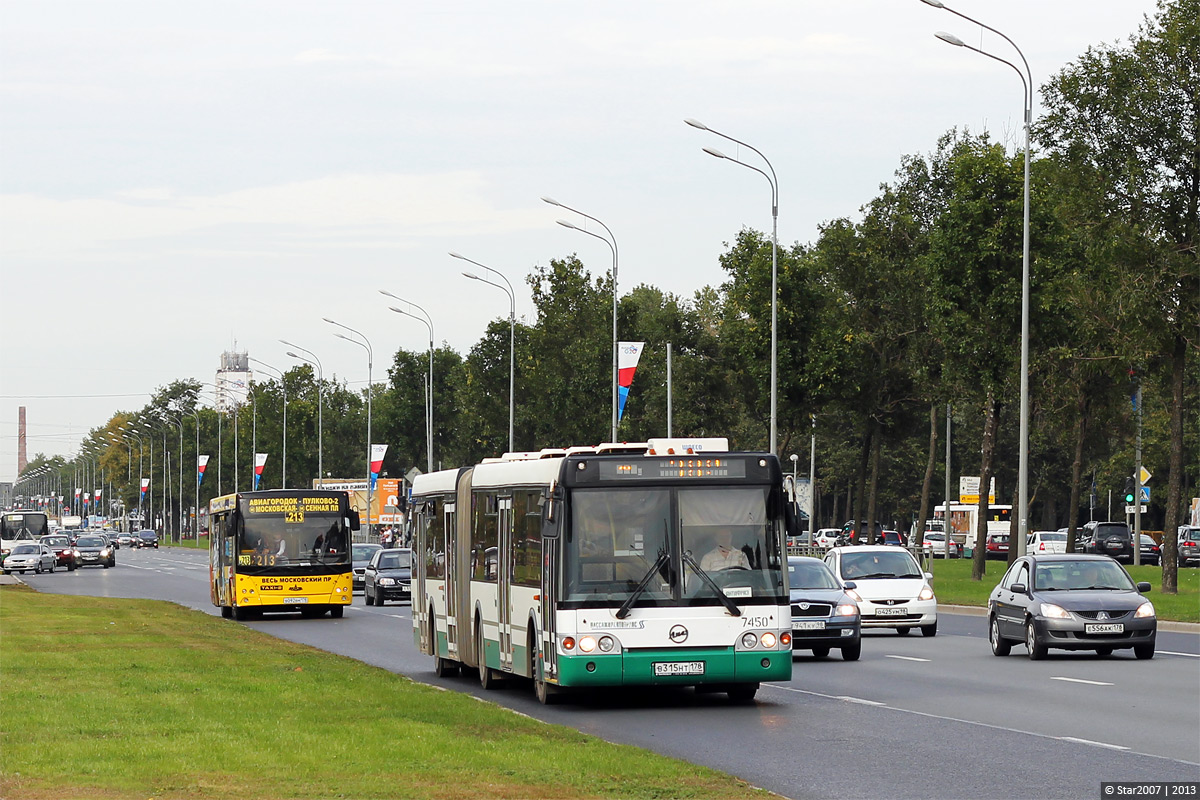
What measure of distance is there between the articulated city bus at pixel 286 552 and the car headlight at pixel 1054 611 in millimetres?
18872

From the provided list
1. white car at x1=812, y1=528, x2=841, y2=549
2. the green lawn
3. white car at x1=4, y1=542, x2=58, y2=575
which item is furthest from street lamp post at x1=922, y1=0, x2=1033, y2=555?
white car at x1=4, y1=542, x2=58, y2=575

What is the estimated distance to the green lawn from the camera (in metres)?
37.1

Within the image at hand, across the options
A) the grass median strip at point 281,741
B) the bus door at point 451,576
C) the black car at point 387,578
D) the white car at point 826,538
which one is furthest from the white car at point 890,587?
the white car at point 826,538

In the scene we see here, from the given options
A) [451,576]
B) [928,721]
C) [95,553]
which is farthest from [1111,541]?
[928,721]

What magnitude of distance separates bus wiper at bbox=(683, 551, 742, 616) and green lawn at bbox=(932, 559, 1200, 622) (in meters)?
19.1

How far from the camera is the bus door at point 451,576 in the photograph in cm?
2291

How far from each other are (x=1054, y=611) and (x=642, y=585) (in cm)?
918

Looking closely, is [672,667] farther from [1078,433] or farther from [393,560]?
[1078,433]

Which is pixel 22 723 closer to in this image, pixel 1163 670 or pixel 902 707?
pixel 902 707

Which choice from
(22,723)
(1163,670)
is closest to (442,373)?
(1163,670)

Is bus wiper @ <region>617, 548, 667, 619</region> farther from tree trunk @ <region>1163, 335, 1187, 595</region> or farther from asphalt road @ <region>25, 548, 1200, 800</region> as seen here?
tree trunk @ <region>1163, 335, 1187, 595</region>

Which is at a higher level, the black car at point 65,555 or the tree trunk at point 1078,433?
the tree trunk at point 1078,433

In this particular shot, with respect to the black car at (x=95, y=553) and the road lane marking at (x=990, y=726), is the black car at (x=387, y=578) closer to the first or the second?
the road lane marking at (x=990, y=726)

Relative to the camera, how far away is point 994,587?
133 ft
